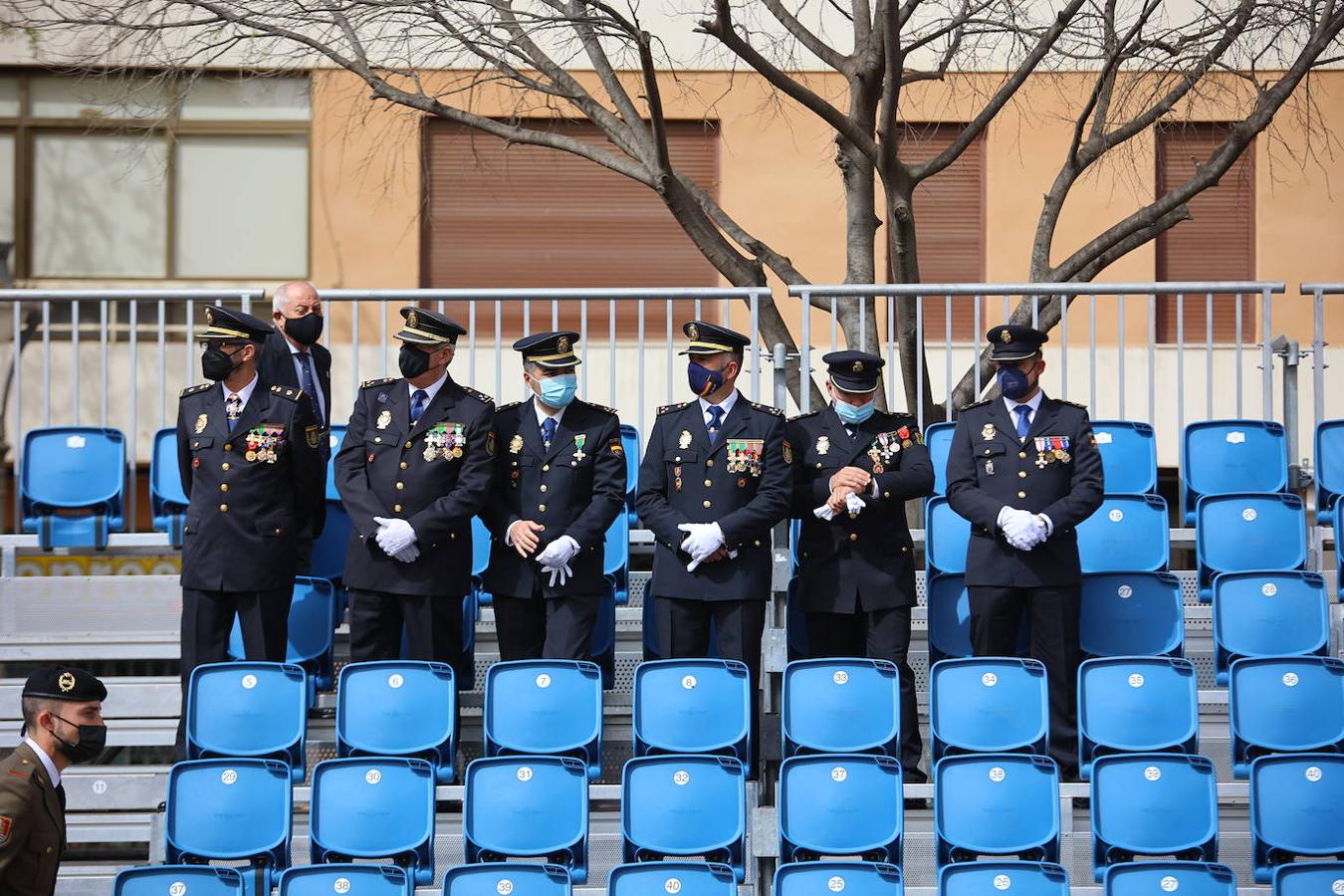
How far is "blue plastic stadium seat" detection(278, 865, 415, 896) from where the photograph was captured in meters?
6.18

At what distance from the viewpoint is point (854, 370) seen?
793cm

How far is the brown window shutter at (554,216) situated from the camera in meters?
14.7

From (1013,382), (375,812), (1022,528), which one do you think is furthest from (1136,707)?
(375,812)

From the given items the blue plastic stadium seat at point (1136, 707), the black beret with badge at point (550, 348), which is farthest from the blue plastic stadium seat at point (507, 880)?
the black beret with badge at point (550, 348)

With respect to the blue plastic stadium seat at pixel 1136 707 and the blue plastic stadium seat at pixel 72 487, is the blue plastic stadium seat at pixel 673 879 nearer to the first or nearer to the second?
the blue plastic stadium seat at pixel 1136 707

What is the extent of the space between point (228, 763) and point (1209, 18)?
8334 millimetres

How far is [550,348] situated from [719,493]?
942 mm

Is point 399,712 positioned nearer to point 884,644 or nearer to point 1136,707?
point 884,644

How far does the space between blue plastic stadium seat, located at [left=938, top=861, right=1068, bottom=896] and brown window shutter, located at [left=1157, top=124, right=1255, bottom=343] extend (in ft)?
28.7

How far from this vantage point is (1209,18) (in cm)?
1206

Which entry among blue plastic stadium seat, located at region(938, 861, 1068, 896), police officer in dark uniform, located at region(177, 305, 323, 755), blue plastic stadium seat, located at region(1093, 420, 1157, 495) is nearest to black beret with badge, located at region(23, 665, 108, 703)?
police officer in dark uniform, located at region(177, 305, 323, 755)

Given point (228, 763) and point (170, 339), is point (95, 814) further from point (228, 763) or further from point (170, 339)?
point (170, 339)

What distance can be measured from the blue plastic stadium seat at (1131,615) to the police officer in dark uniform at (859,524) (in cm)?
82

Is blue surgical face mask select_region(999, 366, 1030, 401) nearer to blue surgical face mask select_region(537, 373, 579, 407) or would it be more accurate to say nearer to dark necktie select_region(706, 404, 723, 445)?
dark necktie select_region(706, 404, 723, 445)
